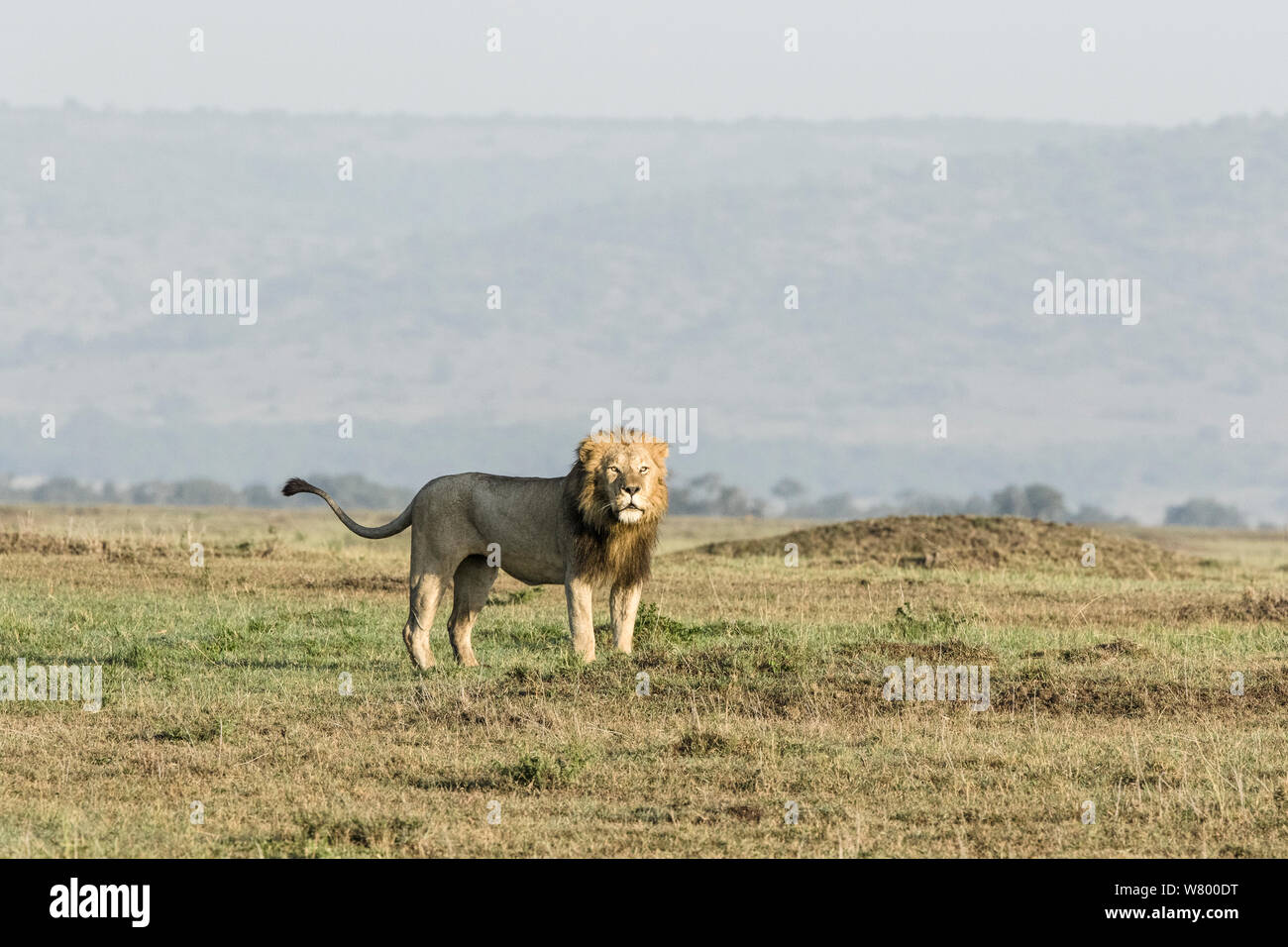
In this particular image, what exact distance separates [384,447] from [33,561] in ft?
499

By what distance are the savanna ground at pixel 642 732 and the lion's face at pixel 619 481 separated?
1.22 m

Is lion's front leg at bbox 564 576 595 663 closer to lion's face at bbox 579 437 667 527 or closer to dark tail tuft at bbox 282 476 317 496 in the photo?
lion's face at bbox 579 437 667 527

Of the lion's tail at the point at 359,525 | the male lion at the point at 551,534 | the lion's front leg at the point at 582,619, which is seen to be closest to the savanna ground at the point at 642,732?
the lion's front leg at the point at 582,619

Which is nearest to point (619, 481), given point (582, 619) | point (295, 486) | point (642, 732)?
point (582, 619)

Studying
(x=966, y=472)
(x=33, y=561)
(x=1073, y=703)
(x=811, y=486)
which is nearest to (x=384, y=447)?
(x=811, y=486)

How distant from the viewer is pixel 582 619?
1492cm

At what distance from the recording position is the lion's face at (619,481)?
1455cm

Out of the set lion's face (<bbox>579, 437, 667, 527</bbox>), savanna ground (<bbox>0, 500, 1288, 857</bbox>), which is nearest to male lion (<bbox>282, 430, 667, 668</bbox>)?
lion's face (<bbox>579, 437, 667, 527</bbox>)

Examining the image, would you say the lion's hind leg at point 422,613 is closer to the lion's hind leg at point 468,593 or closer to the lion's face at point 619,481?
the lion's hind leg at point 468,593

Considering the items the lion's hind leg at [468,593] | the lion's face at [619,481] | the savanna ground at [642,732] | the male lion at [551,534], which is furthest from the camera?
the lion's hind leg at [468,593]

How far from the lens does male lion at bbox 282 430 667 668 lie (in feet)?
48.2

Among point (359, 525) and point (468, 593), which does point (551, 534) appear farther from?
point (359, 525)
